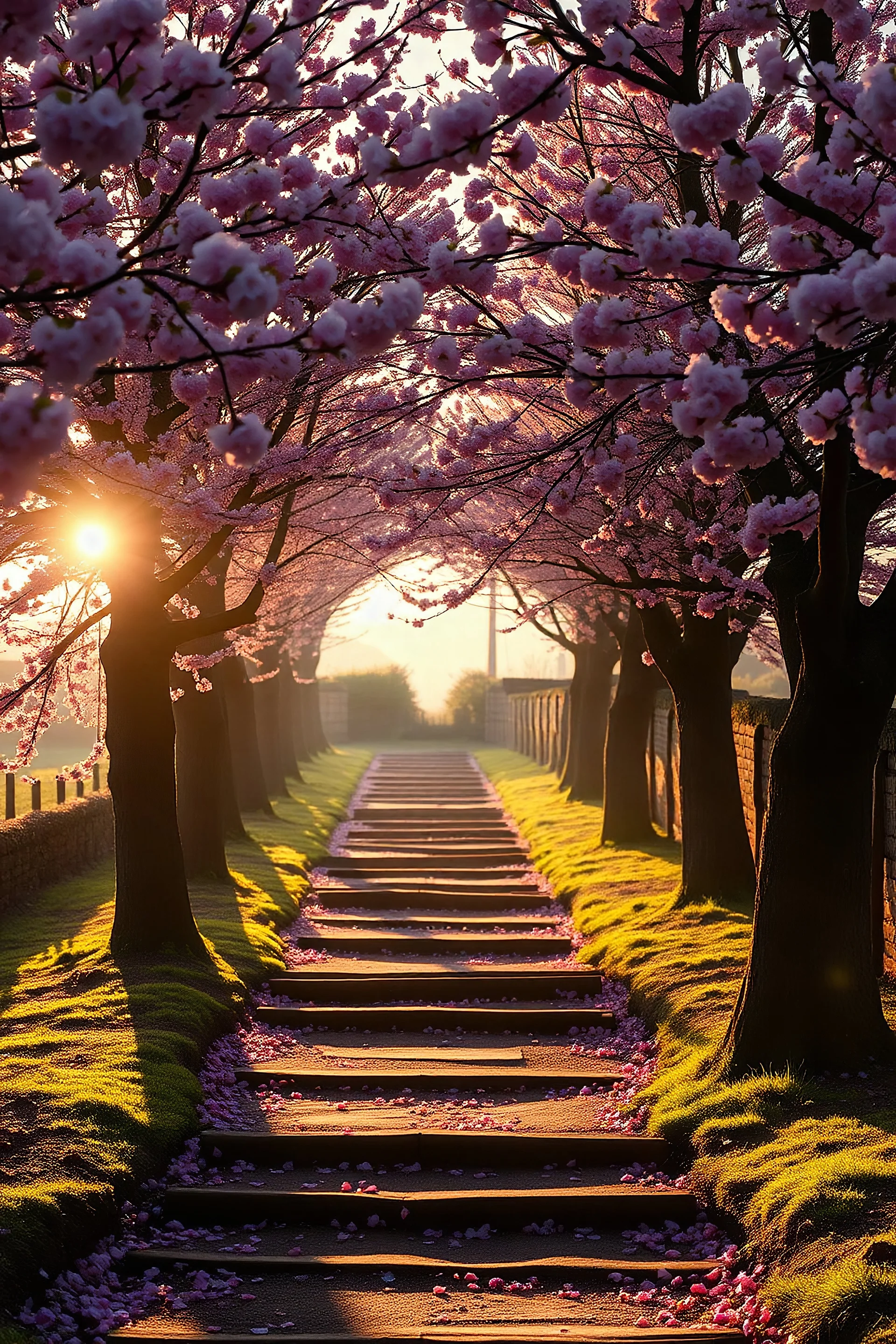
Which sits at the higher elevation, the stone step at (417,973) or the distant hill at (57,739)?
the distant hill at (57,739)

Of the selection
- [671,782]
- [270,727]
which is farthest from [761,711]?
[270,727]

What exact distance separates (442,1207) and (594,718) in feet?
62.9

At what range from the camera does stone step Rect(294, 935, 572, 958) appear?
45.2 ft

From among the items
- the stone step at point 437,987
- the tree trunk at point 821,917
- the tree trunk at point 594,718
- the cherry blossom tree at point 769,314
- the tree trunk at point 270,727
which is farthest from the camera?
the tree trunk at point 270,727

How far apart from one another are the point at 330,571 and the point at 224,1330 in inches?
944

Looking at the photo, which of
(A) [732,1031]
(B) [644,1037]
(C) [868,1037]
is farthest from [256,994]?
(C) [868,1037]

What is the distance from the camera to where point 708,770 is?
1348 centimetres

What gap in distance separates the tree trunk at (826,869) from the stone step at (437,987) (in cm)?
387

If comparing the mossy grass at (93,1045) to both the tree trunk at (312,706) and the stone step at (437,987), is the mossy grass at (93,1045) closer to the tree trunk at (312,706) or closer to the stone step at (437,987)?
the stone step at (437,987)

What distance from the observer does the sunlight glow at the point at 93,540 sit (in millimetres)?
11094

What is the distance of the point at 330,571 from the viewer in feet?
94.3

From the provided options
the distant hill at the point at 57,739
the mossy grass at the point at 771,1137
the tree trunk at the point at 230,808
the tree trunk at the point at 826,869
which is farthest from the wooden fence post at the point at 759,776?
the distant hill at the point at 57,739

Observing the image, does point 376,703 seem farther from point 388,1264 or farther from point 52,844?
point 388,1264

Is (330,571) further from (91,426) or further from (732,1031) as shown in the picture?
(732,1031)
